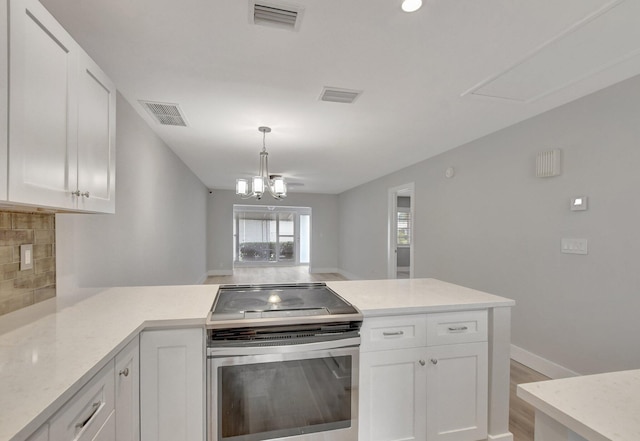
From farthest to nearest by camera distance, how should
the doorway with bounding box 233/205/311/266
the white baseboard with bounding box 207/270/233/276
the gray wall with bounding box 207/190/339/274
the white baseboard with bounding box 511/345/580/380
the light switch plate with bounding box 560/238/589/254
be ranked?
1. the doorway with bounding box 233/205/311/266
2. the gray wall with bounding box 207/190/339/274
3. the white baseboard with bounding box 207/270/233/276
4. the white baseboard with bounding box 511/345/580/380
5. the light switch plate with bounding box 560/238/589/254

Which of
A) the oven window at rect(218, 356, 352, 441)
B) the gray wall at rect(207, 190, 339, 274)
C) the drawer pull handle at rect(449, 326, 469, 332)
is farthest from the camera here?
the gray wall at rect(207, 190, 339, 274)

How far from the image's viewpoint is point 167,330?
132 centimetres

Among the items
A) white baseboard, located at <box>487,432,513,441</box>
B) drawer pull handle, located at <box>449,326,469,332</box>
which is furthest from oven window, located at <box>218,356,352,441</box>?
white baseboard, located at <box>487,432,513,441</box>

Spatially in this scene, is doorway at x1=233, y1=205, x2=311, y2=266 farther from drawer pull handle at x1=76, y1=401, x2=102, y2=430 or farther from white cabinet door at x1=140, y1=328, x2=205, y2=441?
drawer pull handle at x1=76, y1=401, x2=102, y2=430

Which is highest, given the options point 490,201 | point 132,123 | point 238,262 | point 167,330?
point 132,123

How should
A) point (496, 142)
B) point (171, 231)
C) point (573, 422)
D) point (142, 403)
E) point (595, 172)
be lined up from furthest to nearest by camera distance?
point (171, 231)
point (496, 142)
point (595, 172)
point (142, 403)
point (573, 422)

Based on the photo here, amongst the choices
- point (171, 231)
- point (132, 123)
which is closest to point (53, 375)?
point (132, 123)

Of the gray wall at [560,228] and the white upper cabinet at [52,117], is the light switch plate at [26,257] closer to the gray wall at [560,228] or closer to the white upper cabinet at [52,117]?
the white upper cabinet at [52,117]

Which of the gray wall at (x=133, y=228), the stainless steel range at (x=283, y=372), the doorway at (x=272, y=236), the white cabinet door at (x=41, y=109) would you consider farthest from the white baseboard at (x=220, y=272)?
the white cabinet door at (x=41, y=109)

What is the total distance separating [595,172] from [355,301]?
2308 millimetres

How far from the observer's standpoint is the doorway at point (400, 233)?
193 inches

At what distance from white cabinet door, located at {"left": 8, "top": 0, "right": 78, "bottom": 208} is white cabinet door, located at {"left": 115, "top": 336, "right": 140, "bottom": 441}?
674mm

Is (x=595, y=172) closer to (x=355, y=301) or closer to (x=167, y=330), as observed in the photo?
(x=355, y=301)

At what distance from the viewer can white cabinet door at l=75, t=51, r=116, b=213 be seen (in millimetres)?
1315
